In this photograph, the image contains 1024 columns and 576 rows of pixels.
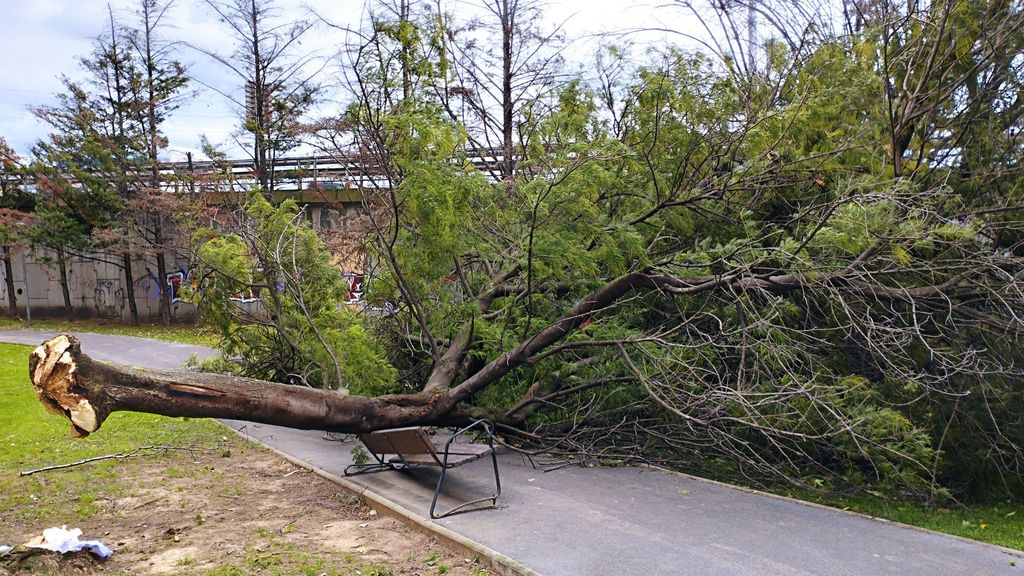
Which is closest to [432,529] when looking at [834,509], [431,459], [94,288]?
[431,459]

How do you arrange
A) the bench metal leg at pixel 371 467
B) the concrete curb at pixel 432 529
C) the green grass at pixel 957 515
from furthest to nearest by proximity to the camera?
1. the bench metal leg at pixel 371 467
2. the green grass at pixel 957 515
3. the concrete curb at pixel 432 529

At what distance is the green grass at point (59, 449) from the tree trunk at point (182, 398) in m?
1.69

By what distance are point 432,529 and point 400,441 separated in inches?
40.0

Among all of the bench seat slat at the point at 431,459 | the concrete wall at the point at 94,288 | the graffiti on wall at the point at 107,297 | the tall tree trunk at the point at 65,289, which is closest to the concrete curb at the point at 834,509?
the bench seat slat at the point at 431,459

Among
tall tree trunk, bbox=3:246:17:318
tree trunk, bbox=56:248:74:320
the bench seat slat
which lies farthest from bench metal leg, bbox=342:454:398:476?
tall tree trunk, bbox=3:246:17:318

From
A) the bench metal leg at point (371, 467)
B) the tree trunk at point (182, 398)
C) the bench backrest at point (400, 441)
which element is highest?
the tree trunk at point (182, 398)

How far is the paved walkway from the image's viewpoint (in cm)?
506

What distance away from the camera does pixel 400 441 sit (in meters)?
6.64

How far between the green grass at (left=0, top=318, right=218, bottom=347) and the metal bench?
1353 cm

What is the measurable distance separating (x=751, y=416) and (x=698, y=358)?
1.12 meters

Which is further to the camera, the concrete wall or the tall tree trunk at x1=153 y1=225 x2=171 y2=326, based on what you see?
the concrete wall

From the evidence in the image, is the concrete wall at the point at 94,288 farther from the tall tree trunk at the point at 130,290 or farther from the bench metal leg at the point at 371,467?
the bench metal leg at the point at 371,467

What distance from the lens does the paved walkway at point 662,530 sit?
506 centimetres

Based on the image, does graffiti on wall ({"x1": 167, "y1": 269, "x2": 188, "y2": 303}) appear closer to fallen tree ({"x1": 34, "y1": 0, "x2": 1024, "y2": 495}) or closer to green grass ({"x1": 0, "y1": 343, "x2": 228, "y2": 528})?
green grass ({"x1": 0, "y1": 343, "x2": 228, "y2": 528})
